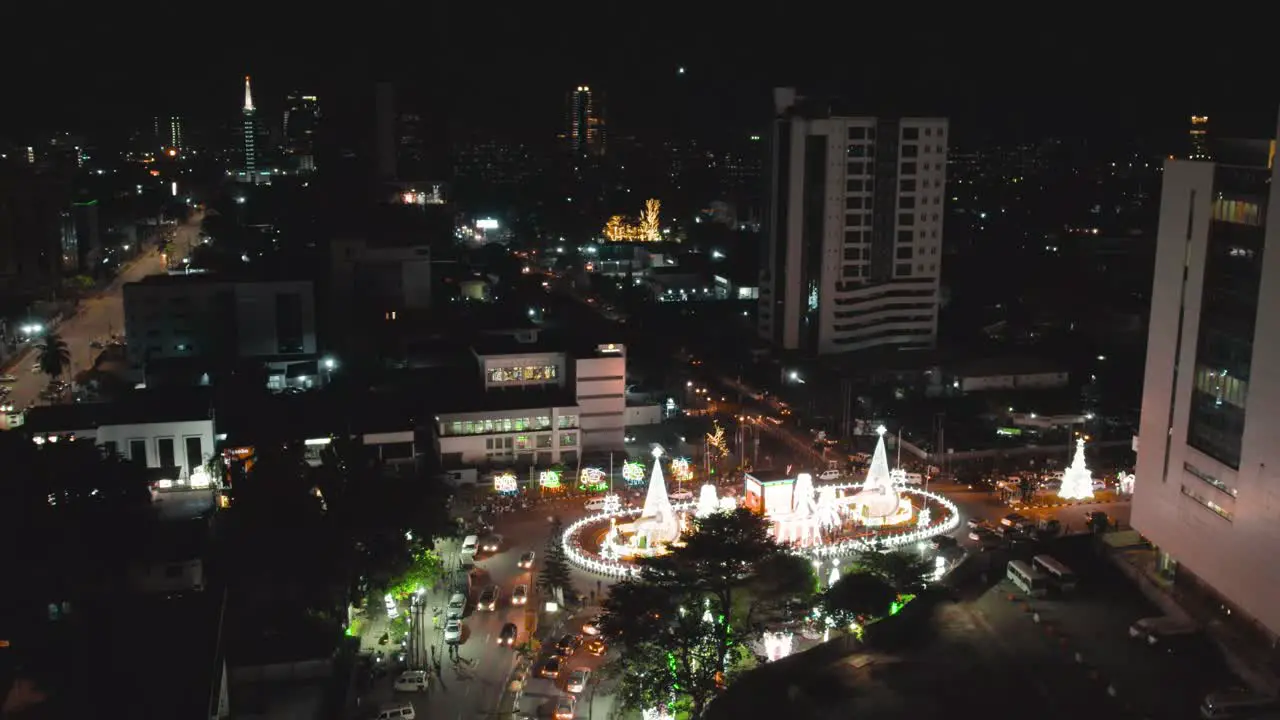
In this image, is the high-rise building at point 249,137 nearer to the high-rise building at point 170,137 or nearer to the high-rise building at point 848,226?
the high-rise building at point 170,137

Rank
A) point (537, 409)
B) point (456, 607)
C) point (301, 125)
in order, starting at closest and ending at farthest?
point (456, 607) < point (537, 409) < point (301, 125)

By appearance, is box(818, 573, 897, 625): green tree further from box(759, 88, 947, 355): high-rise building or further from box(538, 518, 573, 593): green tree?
box(759, 88, 947, 355): high-rise building

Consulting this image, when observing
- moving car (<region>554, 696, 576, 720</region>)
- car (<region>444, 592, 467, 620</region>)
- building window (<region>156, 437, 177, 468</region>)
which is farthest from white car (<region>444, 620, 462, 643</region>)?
building window (<region>156, 437, 177, 468</region>)

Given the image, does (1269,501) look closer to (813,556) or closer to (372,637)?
(813,556)

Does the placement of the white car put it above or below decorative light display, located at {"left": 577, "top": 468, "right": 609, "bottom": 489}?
below

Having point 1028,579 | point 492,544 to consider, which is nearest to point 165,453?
point 492,544

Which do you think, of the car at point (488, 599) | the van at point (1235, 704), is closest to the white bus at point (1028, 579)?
the van at point (1235, 704)

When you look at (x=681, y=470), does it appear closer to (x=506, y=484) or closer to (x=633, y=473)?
(x=633, y=473)
